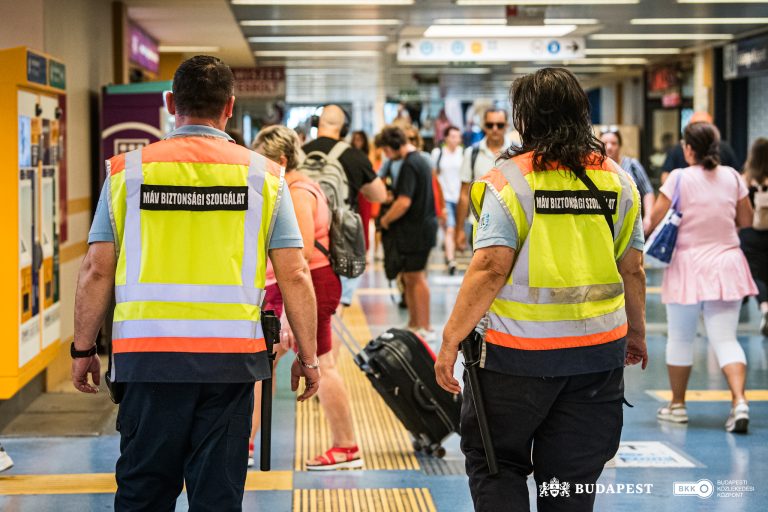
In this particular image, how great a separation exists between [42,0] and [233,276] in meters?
4.77

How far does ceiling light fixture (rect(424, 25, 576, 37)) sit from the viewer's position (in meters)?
15.1

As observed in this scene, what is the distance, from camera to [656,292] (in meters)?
12.3

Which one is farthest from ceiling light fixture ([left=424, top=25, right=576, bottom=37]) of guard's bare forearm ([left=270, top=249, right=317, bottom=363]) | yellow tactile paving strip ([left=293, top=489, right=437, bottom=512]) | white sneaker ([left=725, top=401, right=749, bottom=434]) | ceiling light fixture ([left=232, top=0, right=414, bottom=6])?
guard's bare forearm ([left=270, top=249, right=317, bottom=363])

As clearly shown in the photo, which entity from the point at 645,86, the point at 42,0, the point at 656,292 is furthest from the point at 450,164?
the point at 645,86

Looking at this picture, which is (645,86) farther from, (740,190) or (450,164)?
(740,190)

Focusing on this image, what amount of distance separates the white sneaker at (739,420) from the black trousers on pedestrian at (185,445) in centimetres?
377

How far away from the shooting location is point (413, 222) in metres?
8.98

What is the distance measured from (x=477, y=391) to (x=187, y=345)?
81cm

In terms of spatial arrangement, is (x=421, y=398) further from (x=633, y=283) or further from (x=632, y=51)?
(x=632, y=51)

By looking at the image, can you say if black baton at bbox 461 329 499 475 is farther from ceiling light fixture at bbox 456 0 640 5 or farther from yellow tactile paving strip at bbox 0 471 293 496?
ceiling light fixture at bbox 456 0 640 5

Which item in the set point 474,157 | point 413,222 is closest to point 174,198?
point 413,222

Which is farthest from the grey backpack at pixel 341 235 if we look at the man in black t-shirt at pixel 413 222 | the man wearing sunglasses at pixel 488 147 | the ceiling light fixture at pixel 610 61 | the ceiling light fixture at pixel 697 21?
the ceiling light fixture at pixel 610 61

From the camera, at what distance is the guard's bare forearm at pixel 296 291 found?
311cm

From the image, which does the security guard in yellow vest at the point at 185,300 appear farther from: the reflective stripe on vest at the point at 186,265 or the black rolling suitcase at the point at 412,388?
the black rolling suitcase at the point at 412,388
